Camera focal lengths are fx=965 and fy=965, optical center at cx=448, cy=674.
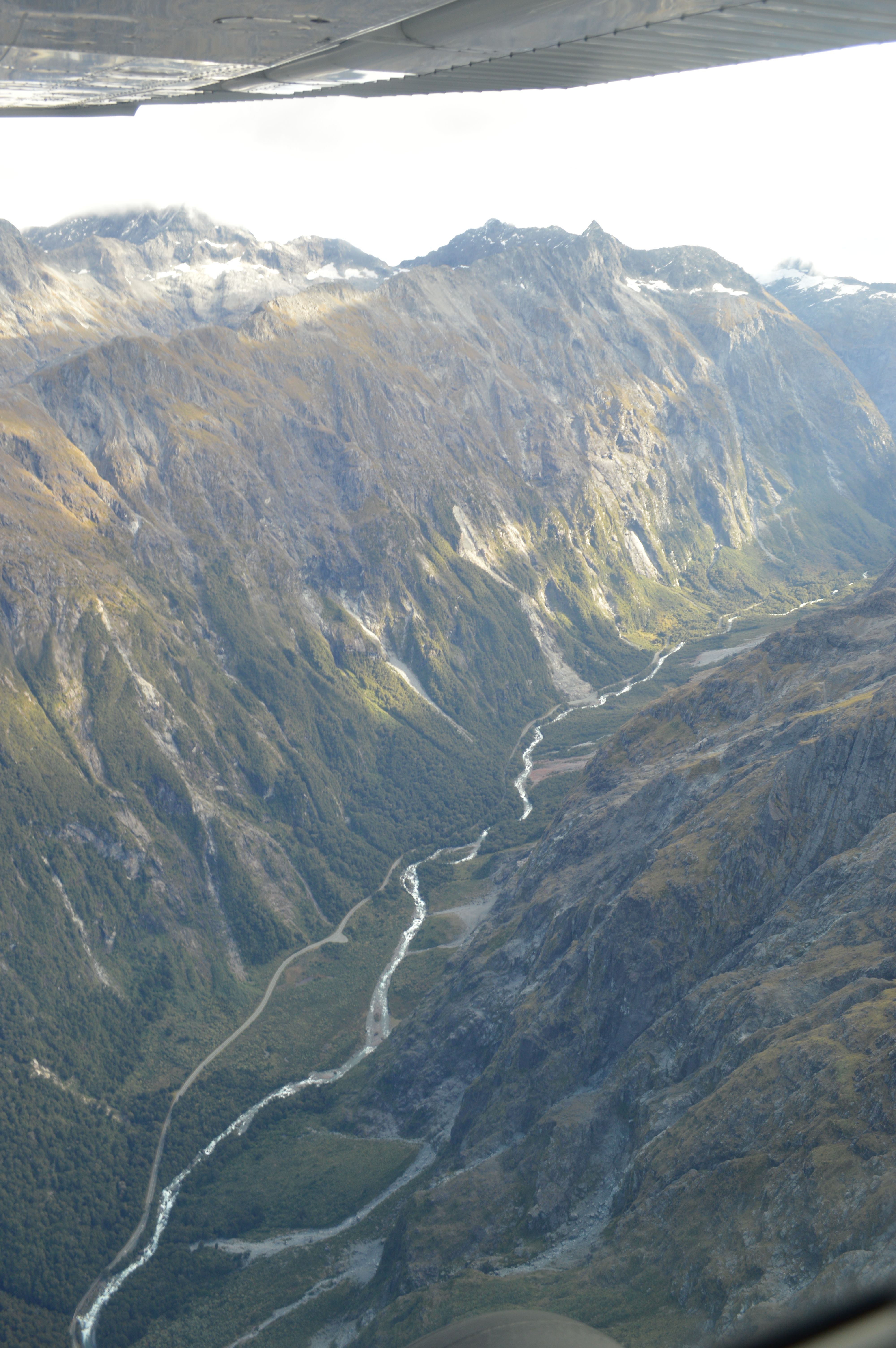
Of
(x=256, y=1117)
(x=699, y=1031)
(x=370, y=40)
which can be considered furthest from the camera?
(x=256, y=1117)

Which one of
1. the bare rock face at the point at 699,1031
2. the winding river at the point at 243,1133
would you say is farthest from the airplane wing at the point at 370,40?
the winding river at the point at 243,1133

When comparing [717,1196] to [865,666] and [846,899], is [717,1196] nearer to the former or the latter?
[846,899]

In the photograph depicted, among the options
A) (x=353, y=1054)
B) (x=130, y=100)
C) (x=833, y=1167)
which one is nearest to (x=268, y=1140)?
(x=353, y=1054)

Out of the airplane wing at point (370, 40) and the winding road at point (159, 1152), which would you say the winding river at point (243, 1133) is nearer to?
the winding road at point (159, 1152)

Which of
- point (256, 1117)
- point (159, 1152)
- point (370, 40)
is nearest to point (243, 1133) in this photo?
point (256, 1117)

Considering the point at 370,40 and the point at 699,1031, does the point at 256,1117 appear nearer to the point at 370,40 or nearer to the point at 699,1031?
the point at 699,1031

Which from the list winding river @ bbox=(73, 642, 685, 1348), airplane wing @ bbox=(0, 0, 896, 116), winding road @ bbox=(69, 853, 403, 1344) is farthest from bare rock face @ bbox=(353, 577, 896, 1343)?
airplane wing @ bbox=(0, 0, 896, 116)

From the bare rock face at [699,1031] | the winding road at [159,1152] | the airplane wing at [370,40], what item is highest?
the airplane wing at [370,40]
